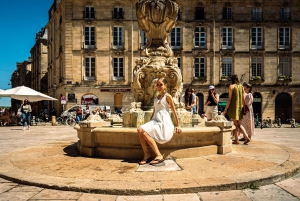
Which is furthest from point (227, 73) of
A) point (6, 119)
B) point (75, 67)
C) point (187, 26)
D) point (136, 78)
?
point (136, 78)

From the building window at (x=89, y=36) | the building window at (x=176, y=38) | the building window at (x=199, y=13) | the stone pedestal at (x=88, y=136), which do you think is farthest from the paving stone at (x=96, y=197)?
the building window at (x=199, y=13)

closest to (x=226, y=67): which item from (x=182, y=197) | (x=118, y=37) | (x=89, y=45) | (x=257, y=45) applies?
(x=257, y=45)

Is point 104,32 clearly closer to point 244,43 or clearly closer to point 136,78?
point 244,43

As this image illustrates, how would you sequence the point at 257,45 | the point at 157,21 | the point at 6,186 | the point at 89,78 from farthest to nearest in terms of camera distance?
the point at 257,45 < the point at 89,78 < the point at 157,21 < the point at 6,186

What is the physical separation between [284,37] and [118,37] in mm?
17449

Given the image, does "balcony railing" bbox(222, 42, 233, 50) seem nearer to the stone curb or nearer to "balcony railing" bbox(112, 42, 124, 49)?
"balcony railing" bbox(112, 42, 124, 49)

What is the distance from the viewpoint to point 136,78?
23.9 feet

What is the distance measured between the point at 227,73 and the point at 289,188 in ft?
93.4

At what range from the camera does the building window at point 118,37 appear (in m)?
31.2

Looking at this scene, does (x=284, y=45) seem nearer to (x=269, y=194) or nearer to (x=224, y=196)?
(x=269, y=194)

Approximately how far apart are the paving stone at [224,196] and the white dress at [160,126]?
1375 millimetres

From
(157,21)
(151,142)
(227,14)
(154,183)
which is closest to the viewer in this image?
(154,183)

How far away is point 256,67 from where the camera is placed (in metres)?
31.7

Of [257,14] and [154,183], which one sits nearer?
[154,183]
